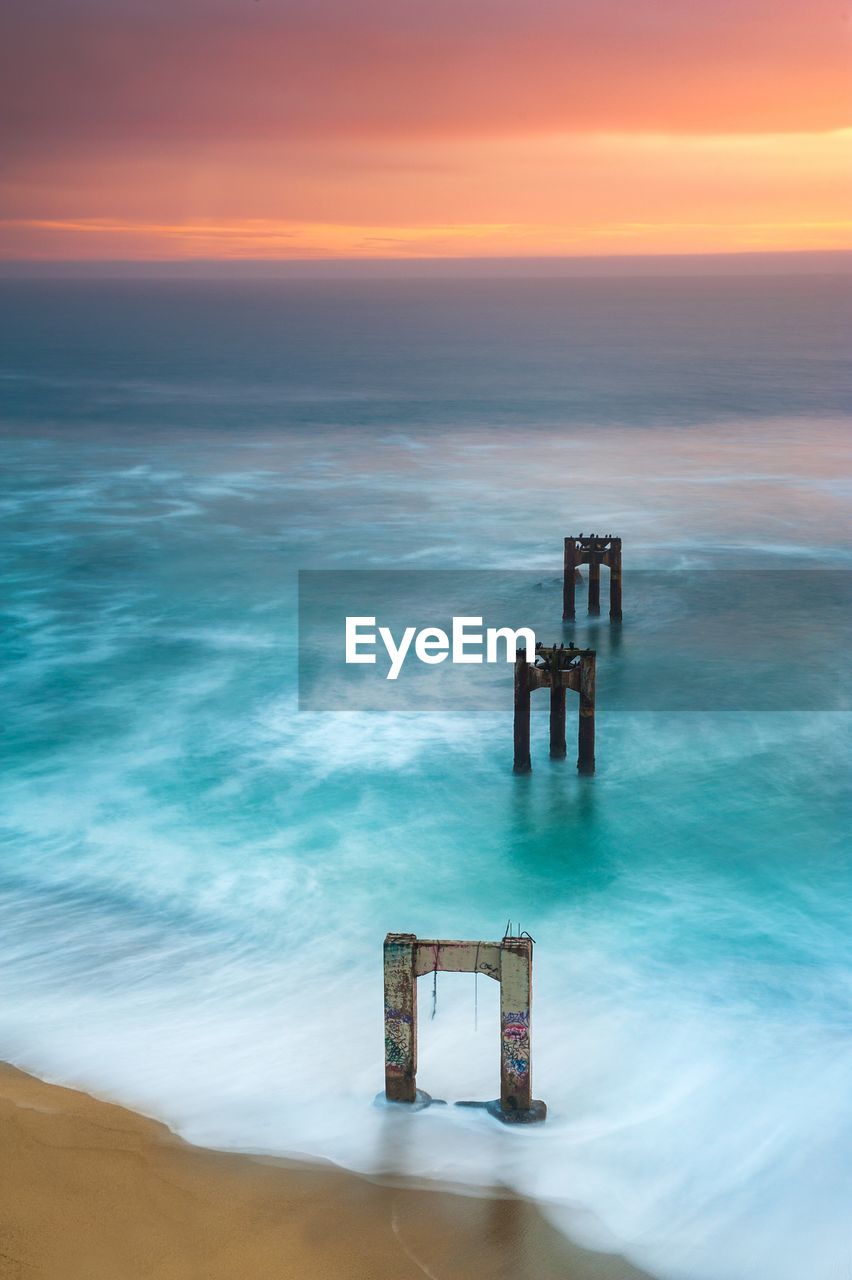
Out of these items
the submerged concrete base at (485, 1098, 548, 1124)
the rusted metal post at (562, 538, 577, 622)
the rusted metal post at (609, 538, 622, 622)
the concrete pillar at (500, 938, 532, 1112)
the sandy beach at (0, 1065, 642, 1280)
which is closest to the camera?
the sandy beach at (0, 1065, 642, 1280)

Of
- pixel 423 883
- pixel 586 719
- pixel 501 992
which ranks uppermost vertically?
pixel 586 719

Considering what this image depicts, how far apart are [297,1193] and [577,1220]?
2295 mm

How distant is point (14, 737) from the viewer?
22953 millimetres

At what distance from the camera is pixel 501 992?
11.3 meters

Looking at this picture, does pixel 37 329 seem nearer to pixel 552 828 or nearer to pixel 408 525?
pixel 408 525

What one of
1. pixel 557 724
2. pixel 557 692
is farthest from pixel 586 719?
pixel 557 724

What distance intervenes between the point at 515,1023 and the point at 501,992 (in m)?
0.39

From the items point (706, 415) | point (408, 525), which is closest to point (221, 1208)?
point (408, 525)

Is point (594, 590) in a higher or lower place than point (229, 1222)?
higher

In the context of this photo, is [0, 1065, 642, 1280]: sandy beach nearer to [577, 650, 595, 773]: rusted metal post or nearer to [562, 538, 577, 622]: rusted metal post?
[577, 650, 595, 773]: rusted metal post

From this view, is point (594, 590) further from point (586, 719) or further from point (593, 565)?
point (586, 719)

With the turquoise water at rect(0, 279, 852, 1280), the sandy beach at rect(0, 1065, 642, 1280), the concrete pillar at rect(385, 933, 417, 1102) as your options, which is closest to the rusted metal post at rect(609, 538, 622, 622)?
the turquoise water at rect(0, 279, 852, 1280)

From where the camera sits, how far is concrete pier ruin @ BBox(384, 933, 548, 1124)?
11.4 meters

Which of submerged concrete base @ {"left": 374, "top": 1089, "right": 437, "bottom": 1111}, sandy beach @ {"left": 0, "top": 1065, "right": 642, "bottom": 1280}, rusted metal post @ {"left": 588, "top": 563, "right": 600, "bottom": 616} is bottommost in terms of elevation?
sandy beach @ {"left": 0, "top": 1065, "right": 642, "bottom": 1280}
